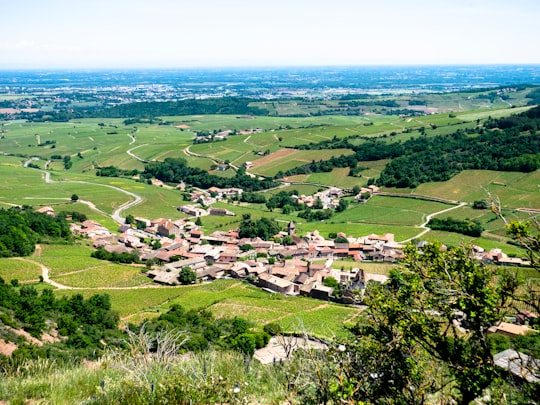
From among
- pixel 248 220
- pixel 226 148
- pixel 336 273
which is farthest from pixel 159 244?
pixel 226 148

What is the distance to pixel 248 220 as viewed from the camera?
68.2 meters

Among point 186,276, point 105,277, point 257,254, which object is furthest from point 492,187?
point 105,277

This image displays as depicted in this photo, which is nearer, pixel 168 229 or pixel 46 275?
pixel 46 275

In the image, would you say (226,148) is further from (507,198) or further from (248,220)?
(507,198)

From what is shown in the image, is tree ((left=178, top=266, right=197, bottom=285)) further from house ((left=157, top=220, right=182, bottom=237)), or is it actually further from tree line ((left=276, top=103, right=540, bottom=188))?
tree line ((left=276, top=103, right=540, bottom=188))

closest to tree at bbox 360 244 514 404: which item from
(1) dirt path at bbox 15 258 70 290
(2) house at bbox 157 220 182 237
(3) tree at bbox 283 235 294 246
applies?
(1) dirt path at bbox 15 258 70 290

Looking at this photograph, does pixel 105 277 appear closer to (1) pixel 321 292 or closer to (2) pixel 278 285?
(2) pixel 278 285

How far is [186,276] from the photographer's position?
1813 inches

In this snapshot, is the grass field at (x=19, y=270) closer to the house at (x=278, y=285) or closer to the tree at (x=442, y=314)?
the house at (x=278, y=285)

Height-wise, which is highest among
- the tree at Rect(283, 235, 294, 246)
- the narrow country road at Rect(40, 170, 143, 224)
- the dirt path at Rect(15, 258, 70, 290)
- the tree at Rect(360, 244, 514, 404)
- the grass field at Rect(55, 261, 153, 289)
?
the tree at Rect(360, 244, 514, 404)

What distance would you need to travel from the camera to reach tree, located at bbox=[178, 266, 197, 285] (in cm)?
4606

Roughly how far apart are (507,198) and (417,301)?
71399 millimetres

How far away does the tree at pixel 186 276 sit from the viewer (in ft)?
151

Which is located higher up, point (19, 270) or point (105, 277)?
point (19, 270)
